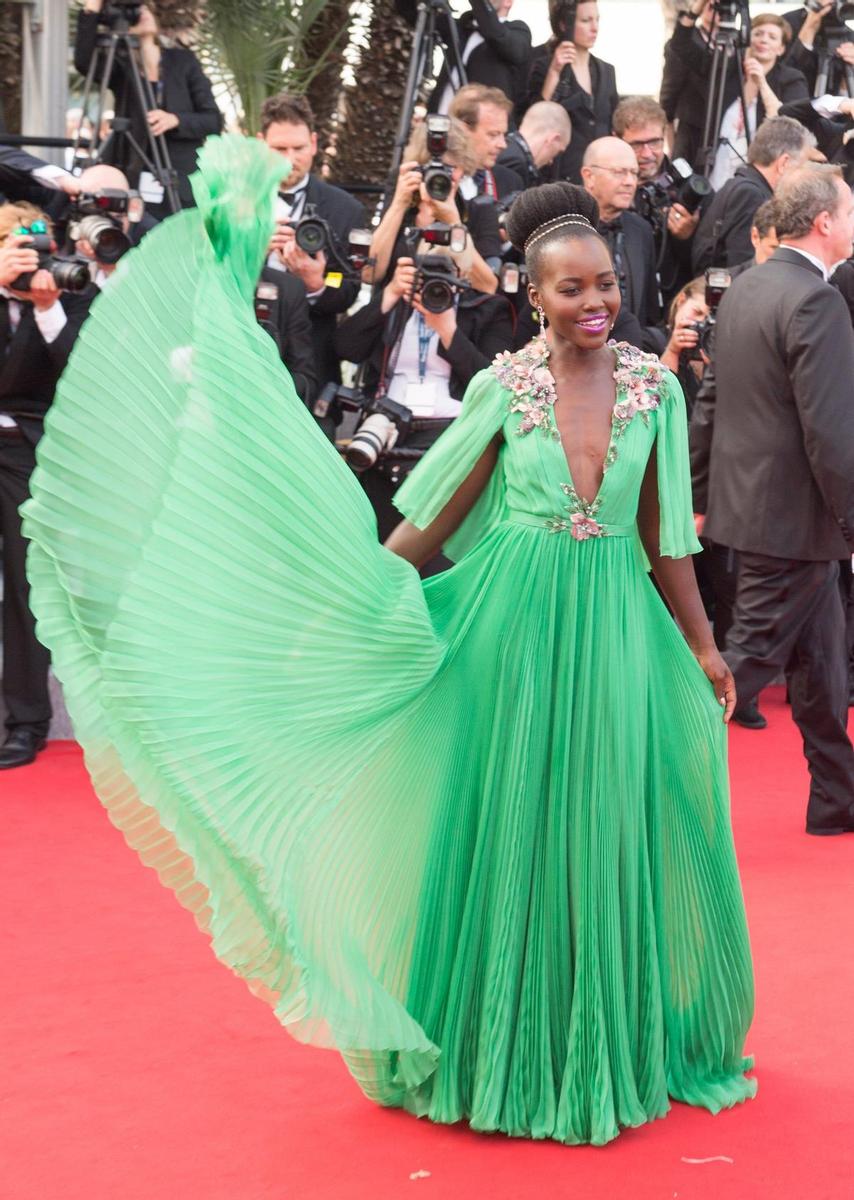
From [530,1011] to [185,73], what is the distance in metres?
5.81

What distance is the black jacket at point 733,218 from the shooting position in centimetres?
733

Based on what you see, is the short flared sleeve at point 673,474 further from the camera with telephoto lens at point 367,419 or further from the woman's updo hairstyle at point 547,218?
the camera with telephoto lens at point 367,419

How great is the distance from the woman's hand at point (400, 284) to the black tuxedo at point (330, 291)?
0.34m

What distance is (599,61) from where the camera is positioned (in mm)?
8562

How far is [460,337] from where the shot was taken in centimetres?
639

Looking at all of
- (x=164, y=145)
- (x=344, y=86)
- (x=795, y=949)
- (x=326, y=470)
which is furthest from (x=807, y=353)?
(x=344, y=86)

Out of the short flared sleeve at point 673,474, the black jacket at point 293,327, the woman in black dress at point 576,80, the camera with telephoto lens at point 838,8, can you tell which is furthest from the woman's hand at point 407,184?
the camera with telephoto lens at point 838,8

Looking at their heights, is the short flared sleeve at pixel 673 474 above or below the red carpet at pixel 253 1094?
above

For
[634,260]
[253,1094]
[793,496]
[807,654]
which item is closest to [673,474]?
[253,1094]

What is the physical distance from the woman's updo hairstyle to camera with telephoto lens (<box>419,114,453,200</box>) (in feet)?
10.0

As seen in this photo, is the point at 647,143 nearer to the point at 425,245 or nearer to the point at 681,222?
the point at 681,222

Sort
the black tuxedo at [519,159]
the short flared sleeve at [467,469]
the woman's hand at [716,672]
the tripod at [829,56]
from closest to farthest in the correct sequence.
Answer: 1. the short flared sleeve at [467,469]
2. the woman's hand at [716,672]
3. the black tuxedo at [519,159]
4. the tripod at [829,56]

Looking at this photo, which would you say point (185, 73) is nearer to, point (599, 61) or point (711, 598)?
point (599, 61)

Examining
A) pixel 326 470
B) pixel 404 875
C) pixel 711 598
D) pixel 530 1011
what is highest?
pixel 326 470
